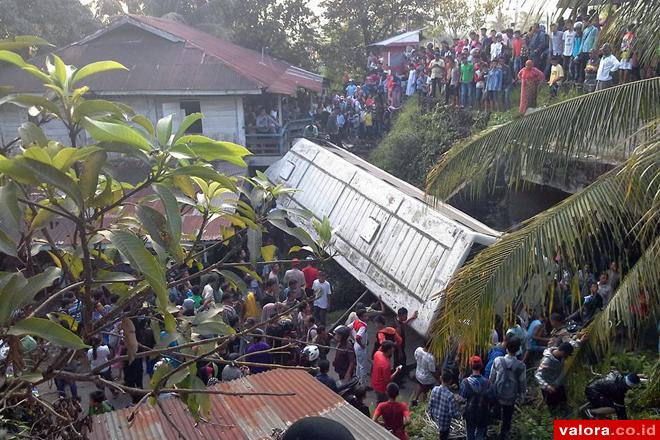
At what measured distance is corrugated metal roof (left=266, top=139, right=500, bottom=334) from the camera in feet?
28.7

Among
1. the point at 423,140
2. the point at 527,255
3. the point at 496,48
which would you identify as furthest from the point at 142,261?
the point at 496,48

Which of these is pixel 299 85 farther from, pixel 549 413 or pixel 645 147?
pixel 645 147

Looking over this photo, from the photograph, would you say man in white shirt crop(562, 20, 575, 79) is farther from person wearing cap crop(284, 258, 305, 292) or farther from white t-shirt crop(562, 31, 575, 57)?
person wearing cap crop(284, 258, 305, 292)

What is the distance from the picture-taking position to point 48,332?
6.62ft

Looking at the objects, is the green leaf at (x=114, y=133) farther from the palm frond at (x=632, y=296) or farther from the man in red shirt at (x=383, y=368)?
the man in red shirt at (x=383, y=368)

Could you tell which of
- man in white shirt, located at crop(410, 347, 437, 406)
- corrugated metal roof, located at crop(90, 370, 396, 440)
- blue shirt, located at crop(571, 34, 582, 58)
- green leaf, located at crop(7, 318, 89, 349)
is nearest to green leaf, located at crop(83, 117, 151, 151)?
green leaf, located at crop(7, 318, 89, 349)

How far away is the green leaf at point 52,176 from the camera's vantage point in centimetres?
199

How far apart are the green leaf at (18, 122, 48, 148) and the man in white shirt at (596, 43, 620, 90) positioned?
10.9 metres

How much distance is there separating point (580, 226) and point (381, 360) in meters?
3.36

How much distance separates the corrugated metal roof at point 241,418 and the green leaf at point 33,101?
8.55 feet

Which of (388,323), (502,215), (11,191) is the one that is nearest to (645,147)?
(11,191)

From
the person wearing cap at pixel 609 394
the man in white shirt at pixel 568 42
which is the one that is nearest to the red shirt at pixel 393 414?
the person wearing cap at pixel 609 394

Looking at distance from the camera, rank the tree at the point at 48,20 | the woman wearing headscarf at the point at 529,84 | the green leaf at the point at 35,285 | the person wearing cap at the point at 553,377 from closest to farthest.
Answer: the green leaf at the point at 35,285, the person wearing cap at the point at 553,377, the woman wearing headscarf at the point at 529,84, the tree at the point at 48,20

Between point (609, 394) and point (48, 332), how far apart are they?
5.50 meters
